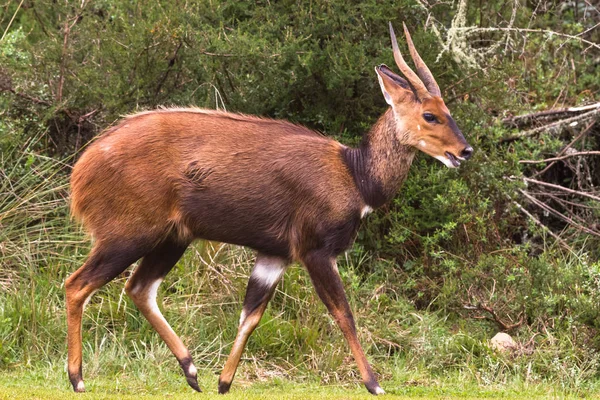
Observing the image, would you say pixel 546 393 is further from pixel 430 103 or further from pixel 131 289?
pixel 131 289

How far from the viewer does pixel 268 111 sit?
10.6m

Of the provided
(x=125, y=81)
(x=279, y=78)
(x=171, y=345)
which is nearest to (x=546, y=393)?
(x=171, y=345)

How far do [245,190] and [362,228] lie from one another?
11.4 ft

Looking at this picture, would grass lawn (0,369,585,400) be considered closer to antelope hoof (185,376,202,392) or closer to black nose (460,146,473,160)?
antelope hoof (185,376,202,392)

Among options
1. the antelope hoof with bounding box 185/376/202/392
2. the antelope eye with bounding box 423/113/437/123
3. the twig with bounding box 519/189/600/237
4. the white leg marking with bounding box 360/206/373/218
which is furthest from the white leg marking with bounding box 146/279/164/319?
the twig with bounding box 519/189/600/237

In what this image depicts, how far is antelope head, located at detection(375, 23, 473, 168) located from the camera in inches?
293

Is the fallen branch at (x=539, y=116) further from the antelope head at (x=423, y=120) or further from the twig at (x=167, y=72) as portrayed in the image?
the antelope head at (x=423, y=120)

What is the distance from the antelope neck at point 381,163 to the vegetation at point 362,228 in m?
1.68

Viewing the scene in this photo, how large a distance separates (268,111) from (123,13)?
1.95 metres

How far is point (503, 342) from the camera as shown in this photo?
9227mm

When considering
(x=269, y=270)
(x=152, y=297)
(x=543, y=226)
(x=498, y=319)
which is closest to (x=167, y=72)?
(x=152, y=297)

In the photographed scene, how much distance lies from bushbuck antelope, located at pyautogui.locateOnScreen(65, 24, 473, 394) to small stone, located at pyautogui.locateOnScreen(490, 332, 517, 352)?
231 centimetres

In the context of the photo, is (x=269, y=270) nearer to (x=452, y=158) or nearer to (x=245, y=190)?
(x=245, y=190)

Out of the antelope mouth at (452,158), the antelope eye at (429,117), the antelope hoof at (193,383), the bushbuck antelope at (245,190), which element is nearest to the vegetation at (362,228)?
the antelope hoof at (193,383)
